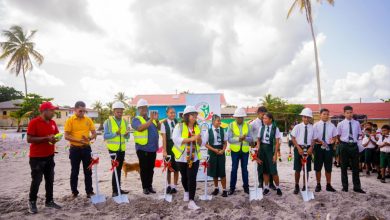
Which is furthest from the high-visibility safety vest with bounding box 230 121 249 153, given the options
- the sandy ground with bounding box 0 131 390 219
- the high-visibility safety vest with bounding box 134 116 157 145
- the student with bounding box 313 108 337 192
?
the high-visibility safety vest with bounding box 134 116 157 145

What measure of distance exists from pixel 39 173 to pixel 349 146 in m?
6.69

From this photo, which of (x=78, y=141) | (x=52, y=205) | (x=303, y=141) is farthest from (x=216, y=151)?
(x=52, y=205)

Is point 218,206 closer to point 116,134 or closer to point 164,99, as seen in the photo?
point 116,134

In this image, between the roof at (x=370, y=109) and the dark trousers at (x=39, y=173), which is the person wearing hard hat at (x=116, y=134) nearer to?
the dark trousers at (x=39, y=173)

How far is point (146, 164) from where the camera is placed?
605 centimetres

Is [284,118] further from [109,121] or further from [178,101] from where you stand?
[109,121]

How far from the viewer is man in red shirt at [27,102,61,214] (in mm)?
4945

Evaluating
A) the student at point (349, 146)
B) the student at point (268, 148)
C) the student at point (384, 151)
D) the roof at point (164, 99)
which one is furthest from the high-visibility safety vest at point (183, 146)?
the roof at point (164, 99)

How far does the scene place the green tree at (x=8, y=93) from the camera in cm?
6253

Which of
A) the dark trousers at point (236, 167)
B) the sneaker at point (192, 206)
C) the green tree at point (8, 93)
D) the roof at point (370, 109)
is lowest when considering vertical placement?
the sneaker at point (192, 206)

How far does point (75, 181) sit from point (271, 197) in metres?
4.27

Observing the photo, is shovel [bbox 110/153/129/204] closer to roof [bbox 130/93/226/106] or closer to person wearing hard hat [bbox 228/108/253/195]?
person wearing hard hat [bbox 228/108/253/195]

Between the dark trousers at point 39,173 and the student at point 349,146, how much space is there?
642 cm

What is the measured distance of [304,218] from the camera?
4.69 meters
